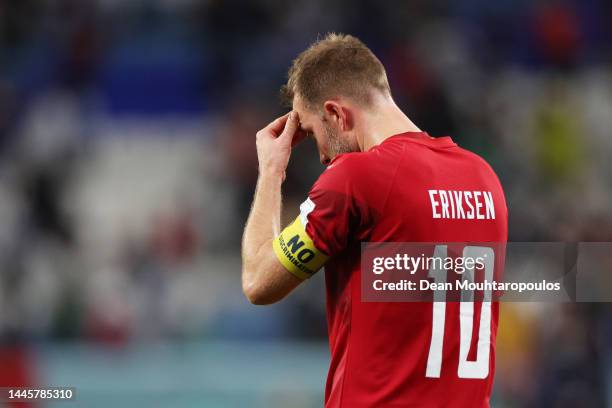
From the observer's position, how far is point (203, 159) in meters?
10.6

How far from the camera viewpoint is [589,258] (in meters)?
4.50

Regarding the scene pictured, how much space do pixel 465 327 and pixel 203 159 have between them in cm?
774

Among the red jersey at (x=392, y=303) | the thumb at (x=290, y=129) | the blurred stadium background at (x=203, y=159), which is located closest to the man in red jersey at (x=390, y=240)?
the red jersey at (x=392, y=303)

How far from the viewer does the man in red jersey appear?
2930 millimetres

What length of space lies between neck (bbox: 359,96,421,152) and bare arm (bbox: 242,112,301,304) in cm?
27

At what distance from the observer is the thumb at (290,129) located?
3369 millimetres

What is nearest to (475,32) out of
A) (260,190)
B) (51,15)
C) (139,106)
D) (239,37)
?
(239,37)

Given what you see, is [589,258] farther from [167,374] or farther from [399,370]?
[167,374]

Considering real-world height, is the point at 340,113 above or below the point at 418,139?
above

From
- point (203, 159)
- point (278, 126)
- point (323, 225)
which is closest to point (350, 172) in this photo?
point (323, 225)

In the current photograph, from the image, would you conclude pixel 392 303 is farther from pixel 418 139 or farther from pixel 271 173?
pixel 271 173

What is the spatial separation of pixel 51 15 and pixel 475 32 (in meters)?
4.68

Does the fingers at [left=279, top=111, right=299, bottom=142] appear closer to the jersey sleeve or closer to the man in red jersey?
the man in red jersey

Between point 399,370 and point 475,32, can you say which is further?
point 475,32
